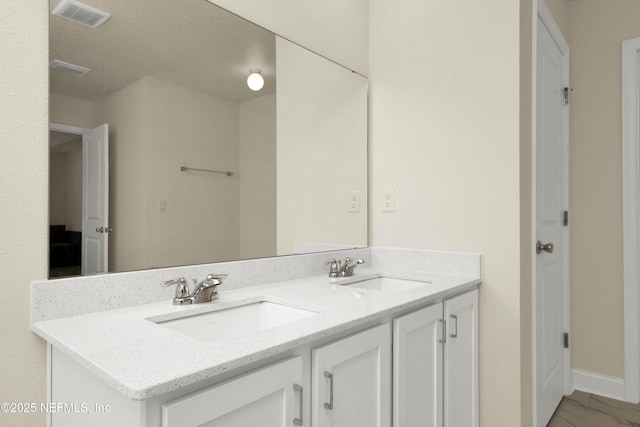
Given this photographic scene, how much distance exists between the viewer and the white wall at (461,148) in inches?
67.6

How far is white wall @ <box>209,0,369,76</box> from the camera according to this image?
1646mm

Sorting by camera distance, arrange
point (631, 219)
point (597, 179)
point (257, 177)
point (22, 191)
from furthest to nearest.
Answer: point (597, 179) → point (631, 219) → point (257, 177) → point (22, 191)

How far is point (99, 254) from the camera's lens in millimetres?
1170

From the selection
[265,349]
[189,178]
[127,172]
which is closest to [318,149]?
[189,178]

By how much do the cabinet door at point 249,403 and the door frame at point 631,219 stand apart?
236 centimetres

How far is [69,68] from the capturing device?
110cm

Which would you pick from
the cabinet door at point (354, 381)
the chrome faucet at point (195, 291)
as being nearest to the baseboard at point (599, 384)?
the cabinet door at point (354, 381)

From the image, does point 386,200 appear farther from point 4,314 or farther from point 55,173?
point 4,314

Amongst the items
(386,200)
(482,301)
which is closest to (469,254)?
(482,301)

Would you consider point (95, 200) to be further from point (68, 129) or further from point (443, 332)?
point (443, 332)

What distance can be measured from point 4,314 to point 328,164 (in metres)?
1.43

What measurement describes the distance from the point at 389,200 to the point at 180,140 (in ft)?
3.76

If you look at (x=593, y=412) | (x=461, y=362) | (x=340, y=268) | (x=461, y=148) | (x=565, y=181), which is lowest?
(x=593, y=412)

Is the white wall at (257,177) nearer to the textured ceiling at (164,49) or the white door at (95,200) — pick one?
the textured ceiling at (164,49)
